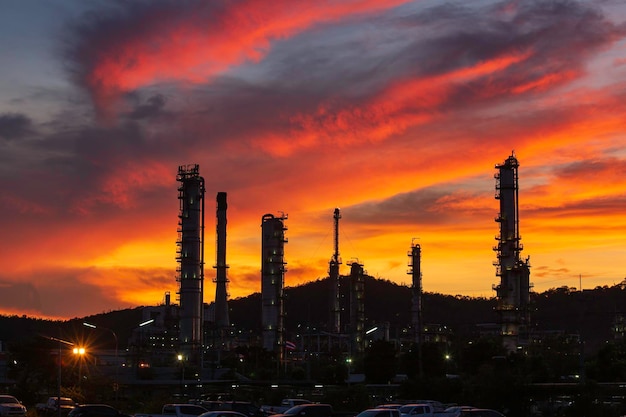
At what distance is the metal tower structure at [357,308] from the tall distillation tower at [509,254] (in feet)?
114

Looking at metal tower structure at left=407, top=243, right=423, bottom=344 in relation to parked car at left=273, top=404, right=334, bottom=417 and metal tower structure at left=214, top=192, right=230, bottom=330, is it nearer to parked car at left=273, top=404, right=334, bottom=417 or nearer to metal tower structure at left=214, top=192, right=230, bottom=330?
metal tower structure at left=214, top=192, right=230, bottom=330

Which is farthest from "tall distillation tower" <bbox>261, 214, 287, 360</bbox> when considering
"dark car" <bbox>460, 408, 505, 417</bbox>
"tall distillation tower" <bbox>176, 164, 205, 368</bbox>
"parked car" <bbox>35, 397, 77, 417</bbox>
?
"dark car" <bbox>460, 408, 505, 417</bbox>

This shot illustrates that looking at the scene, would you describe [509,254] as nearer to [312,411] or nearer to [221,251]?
[221,251]

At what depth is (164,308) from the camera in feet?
531

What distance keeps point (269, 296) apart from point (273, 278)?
303cm

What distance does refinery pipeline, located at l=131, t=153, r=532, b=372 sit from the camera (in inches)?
5221

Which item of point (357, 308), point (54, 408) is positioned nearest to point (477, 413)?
point (54, 408)

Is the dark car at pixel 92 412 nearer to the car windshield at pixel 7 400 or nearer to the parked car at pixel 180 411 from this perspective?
the parked car at pixel 180 411

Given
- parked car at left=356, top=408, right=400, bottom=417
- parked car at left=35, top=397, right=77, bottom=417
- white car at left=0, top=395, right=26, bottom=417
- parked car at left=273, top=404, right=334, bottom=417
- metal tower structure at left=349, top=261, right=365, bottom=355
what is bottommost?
parked car at left=35, top=397, right=77, bottom=417

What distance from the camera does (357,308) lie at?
17188 centimetres

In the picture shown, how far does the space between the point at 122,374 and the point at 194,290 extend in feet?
51.8

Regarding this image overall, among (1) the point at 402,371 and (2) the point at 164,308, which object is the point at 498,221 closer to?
(1) the point at 402,371

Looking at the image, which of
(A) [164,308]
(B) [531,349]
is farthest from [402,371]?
(A) [164,308]

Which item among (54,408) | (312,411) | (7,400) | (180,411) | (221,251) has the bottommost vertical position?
(54,408)
